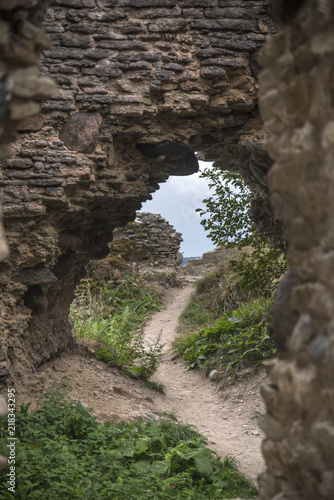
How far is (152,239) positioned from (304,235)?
1169cm

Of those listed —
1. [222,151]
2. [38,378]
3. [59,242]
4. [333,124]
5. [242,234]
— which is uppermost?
[222,151]

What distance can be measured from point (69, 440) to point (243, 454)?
6.01 feet

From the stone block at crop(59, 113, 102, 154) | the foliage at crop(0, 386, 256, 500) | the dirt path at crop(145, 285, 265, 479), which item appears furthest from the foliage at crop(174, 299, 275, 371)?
the stone block at crop(59, 113, 102, 154)

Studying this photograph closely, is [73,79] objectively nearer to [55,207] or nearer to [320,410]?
[55,207]

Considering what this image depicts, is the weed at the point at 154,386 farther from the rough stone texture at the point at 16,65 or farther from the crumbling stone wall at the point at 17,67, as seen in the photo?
the crumbling stone wall at the point at 17,67

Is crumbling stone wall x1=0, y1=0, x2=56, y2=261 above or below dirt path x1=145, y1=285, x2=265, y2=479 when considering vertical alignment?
above

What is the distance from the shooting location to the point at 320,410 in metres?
1.45

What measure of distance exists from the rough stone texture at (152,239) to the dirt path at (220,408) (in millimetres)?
5104

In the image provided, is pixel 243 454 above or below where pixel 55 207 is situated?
below

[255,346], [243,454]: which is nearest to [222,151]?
[255,346]

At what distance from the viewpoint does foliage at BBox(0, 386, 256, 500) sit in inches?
116

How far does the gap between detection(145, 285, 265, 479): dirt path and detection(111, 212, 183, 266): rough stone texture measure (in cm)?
510

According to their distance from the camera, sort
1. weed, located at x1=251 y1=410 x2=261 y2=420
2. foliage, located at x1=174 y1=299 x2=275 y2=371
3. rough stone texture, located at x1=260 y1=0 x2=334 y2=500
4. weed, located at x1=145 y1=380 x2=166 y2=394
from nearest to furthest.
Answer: rough stone texture, located at x1=260 y1=0 x2=334 y2=500
weed, located at x1=251 y1=410 x2=261 y2=420
weed, located at x1=145 y1=380 x2=166 y2=394
foliage, located at x1=174 y1=299 x2=275 y2=371

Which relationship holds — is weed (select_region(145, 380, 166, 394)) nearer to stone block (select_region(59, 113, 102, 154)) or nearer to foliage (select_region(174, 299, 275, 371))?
foliage (select_region(174, 299, 275, 371))
